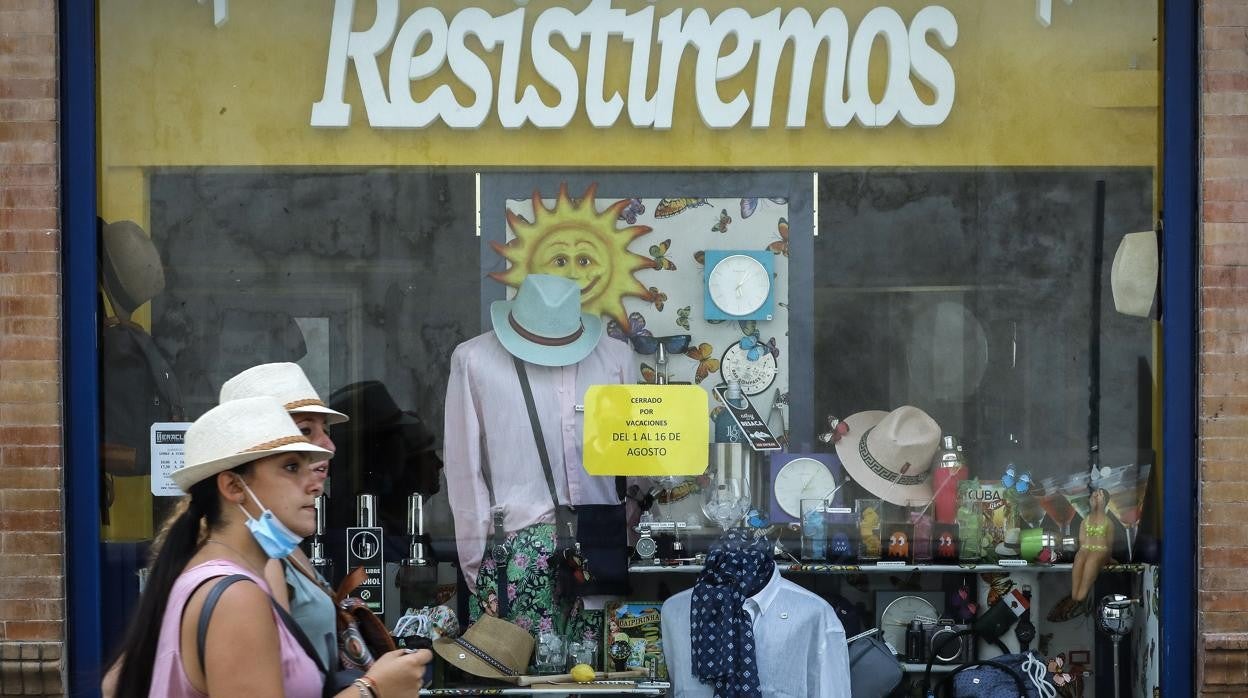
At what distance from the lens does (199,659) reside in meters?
3.05

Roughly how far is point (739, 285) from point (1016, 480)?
4.67ft

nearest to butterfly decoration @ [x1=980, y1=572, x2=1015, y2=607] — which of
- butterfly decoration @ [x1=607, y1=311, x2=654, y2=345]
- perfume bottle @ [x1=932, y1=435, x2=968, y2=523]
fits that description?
perfume bottle @ [x1=932, y1=435, x2=968, y2=523]

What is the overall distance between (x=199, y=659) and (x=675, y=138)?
3549 mm

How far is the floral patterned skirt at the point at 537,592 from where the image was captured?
5.97m

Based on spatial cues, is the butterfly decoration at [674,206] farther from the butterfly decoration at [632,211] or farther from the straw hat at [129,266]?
the straw hat at [129,266]

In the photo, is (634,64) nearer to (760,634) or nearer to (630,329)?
(630,329)

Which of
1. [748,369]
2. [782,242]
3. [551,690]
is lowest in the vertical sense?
[551,690]

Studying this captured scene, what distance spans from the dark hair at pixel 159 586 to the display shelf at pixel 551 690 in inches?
102

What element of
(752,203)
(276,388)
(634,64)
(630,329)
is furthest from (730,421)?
(276,388)

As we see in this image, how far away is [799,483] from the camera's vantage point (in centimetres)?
609

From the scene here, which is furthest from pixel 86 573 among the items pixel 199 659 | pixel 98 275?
pixel 199 659

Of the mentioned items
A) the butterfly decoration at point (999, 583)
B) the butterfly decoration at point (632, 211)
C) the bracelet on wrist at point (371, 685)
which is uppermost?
the butterfly decoration at point (632, 211)

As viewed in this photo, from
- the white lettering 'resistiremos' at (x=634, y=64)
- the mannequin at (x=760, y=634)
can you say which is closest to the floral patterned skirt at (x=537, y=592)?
the mannequin at (x=760, y=634)

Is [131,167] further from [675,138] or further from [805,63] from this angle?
[805,63]
